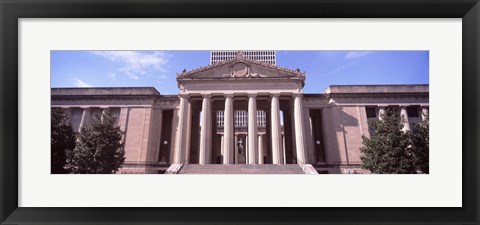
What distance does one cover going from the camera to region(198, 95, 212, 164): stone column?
32344 mm

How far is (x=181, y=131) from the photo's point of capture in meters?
33.5

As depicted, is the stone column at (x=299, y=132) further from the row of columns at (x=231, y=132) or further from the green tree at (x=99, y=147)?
the green tree at (x=99, y=147)

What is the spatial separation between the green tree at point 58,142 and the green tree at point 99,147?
3.24 ft

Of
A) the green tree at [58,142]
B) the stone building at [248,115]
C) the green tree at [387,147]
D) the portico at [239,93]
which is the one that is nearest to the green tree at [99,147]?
the green tree at [58,142]

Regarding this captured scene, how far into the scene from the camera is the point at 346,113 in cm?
3662

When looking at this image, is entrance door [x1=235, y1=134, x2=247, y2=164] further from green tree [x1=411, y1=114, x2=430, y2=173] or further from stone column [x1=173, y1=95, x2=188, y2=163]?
green tree [x1=411, y1=114, x2=430, y2=173]

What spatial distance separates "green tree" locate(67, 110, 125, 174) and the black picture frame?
26.6 ft

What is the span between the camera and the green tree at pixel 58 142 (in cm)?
1063

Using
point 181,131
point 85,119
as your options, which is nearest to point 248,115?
point 181,131

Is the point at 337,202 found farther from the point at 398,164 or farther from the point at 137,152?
the point at 137,152

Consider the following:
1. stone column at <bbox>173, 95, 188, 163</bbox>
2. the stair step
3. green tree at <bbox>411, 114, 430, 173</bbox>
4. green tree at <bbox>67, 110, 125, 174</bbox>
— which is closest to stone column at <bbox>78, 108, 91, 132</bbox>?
green tree at <bbox>67, 110, 125, 174</bbox>
